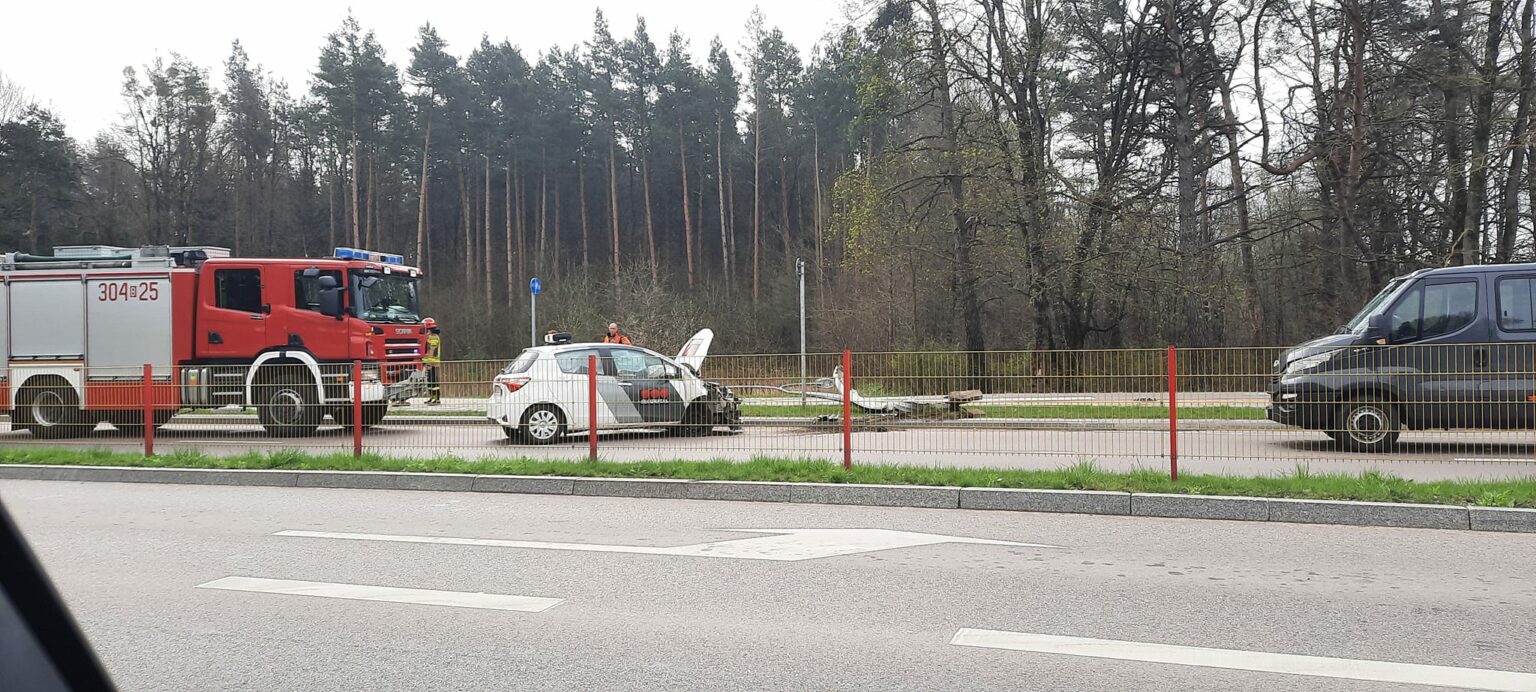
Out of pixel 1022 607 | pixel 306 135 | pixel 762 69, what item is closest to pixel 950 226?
pixel 1022 607

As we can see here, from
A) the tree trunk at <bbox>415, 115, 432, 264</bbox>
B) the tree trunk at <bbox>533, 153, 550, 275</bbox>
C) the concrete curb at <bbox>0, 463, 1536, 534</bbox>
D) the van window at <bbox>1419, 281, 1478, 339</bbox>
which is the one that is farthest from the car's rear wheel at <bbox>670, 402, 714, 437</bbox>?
the tree trunk at <bbox>533, 153, 550, 275</bbox>

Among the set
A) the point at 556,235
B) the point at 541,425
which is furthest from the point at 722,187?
the point at 541,425

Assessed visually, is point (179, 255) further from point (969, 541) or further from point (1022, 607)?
point (1022, 607)

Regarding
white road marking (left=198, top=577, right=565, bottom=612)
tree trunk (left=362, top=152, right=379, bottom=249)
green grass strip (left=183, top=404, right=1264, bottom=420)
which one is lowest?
white road marking (left=198, top=577, right=565, bottom=612)

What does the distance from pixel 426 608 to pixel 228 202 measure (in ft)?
196

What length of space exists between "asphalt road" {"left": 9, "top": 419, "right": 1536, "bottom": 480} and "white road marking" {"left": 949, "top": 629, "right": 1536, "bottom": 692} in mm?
5700

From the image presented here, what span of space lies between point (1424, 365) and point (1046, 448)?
362 cm

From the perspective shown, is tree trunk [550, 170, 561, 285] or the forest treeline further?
tree trunk [550, 170, 561, 285]

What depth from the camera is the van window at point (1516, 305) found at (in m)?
12.8

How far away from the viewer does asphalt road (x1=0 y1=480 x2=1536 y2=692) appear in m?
4.57

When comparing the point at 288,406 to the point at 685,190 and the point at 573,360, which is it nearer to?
the point at 573,360

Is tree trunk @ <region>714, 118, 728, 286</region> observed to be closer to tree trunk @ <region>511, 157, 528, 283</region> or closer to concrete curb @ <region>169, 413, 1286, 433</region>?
tree trunk @ <region>511, 157, 528, 283</region>

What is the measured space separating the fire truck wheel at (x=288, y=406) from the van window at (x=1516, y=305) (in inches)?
566

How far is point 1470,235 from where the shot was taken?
2264cm
